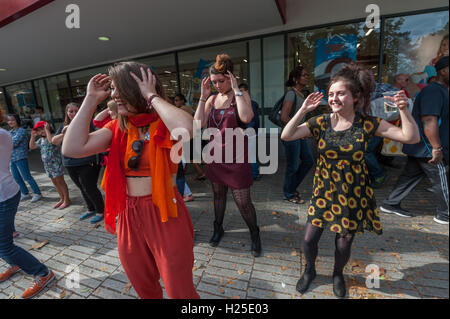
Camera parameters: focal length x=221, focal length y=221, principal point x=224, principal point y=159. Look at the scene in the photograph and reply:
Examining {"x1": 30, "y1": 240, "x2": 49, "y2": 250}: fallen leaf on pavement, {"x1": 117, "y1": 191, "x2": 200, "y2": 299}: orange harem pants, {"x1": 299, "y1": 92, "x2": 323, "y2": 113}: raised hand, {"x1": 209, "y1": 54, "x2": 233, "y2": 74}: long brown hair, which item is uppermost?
{"x1": 209, "y1": 54, "x2": 233, "y2": 74}: long brown hair

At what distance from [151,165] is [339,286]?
2.08 meters

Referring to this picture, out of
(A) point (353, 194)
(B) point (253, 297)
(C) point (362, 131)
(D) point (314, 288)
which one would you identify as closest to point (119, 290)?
(B) point (253, 297)

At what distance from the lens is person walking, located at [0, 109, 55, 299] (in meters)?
2.28

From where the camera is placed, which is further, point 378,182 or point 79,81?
point 79,81

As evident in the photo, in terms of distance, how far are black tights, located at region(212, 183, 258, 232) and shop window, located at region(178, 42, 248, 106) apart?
4.92 m

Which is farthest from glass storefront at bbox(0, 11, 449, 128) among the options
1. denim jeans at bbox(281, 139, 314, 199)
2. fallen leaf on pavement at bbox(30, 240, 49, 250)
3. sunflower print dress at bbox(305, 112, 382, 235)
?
fallen leaf on pavement at bbox(30, 240, 49, 250)

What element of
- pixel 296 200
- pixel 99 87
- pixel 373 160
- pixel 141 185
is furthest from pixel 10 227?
pixel 373 160

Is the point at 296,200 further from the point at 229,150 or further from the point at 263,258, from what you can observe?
the point at 229,150

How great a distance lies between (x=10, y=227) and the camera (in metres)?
2.36

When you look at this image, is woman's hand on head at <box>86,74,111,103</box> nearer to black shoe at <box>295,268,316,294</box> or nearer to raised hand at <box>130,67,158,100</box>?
raised hand at <box>130,67,158,100</box>

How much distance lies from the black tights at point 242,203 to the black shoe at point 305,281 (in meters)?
0.75

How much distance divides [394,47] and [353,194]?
18.3 feet

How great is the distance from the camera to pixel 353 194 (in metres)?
1.89

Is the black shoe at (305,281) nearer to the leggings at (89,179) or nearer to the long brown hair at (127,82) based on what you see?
the long brown hair at (127,82)
